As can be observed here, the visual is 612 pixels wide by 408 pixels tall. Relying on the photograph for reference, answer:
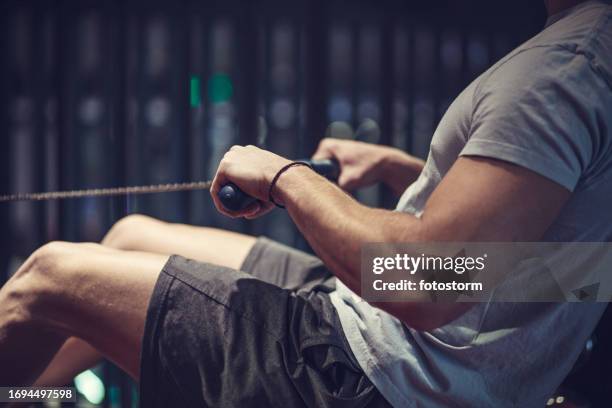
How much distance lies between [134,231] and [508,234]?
32.6 inches

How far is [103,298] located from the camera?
88 cm

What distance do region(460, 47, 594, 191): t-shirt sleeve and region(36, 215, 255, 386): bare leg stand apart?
629 millimetres

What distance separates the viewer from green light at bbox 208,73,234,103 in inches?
72.5

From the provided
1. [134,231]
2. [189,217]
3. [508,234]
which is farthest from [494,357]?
[189,217]

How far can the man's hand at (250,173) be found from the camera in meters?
0.85

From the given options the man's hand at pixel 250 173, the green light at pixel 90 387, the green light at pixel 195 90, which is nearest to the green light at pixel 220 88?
the green light at pixel 195 90

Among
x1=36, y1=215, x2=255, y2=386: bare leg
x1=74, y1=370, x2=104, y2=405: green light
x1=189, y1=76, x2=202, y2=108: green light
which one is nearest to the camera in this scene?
x1=36, y1=215, x2=255, y2=386: bare leg

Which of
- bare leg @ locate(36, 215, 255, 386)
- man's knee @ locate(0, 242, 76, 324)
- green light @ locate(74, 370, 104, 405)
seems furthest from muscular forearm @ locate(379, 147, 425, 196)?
green light @ locate(74, 370, 104, 405)

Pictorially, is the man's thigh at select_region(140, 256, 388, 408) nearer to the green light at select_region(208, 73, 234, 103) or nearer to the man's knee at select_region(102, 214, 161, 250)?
the man's knee at select_region(102, 214, 161, 250)

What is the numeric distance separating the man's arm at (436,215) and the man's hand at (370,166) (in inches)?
19.5

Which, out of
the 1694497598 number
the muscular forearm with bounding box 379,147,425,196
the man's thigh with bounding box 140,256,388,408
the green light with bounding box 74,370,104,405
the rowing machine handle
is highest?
the rowing machine handle

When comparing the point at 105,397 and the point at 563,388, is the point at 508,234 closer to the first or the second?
the point at 563,388

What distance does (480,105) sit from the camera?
0.74 metres

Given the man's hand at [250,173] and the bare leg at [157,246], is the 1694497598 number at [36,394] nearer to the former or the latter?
the bare leg at [157,246]
